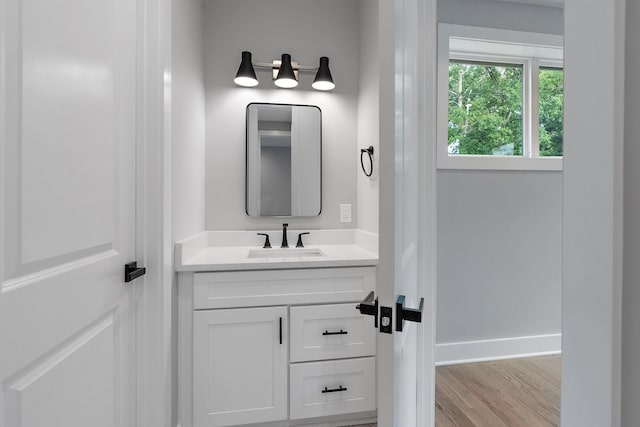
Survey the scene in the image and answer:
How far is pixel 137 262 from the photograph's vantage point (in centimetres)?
124

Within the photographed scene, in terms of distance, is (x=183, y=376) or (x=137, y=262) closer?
(x=137, y=262)

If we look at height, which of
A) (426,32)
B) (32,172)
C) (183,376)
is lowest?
(183,376)

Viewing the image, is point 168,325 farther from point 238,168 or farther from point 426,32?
point 426,32

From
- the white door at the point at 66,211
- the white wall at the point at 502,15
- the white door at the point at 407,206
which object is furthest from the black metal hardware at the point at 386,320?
the white wall at the point at 502,15

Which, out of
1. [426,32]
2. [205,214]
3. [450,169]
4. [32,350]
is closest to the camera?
[32,350]

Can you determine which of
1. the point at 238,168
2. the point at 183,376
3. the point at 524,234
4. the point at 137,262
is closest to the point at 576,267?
the point at 137,262

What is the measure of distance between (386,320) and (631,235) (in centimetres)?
42

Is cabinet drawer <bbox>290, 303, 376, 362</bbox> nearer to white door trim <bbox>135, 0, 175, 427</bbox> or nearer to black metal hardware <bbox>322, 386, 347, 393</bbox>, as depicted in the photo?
black metal hardware <bbox>322, 386, 347, 393</bbox>

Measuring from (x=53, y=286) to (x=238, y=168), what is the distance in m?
1.48

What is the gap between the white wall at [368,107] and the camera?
192 cm

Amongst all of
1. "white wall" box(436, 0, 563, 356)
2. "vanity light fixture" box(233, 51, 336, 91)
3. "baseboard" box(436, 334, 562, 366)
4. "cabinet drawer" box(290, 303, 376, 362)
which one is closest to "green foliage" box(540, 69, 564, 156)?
"white wall" box(436, 0, 563, 356)

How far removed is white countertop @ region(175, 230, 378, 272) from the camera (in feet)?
5.12

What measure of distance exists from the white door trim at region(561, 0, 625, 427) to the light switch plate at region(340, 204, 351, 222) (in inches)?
70.7

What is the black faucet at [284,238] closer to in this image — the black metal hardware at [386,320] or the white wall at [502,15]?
the black metal hardware at [386,320]
